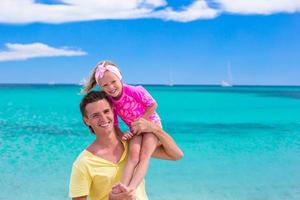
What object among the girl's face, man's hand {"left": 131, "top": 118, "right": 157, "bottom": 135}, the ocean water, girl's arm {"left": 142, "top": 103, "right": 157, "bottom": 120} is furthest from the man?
the ocean water

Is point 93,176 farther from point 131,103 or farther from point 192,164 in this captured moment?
point 192,164

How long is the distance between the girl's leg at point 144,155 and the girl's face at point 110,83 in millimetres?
286

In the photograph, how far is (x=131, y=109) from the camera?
110 inches

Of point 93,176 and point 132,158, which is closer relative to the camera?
point 93,176

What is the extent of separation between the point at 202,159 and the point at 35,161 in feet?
11.2

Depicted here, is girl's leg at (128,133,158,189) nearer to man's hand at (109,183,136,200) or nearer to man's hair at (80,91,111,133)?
man's hand at (109,183,136,200)

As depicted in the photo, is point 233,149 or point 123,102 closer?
point 123,102

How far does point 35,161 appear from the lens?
11.0 m

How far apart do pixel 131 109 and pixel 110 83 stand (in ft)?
0.66

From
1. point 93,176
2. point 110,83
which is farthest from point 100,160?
point 110,83

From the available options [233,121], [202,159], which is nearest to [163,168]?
[202,159]

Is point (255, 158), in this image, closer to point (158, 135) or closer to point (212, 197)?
point (212, 197)

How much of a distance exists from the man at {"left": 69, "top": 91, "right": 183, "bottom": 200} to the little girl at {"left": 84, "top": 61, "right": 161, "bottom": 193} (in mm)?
44

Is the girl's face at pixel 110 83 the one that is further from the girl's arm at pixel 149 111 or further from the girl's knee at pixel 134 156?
the girl's knee at pixel 134 156
